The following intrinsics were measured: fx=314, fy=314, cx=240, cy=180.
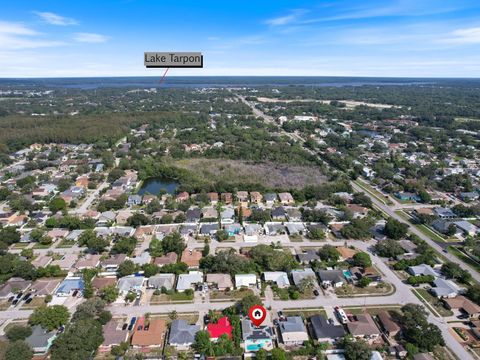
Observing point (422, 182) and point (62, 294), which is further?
point (422, 182)

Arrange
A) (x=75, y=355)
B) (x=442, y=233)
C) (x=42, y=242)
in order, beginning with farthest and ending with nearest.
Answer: (x=442, y=233) → (x=42, y=242) → (x=75, y=355)

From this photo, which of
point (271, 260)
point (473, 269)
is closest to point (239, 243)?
point (271, 260)

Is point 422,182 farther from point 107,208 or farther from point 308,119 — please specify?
point 308,119

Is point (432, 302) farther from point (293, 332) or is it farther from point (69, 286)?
point (69, 286)

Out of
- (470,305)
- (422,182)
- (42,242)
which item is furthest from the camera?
(422,182)

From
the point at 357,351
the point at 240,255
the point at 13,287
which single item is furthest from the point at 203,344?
the point at 13,287
